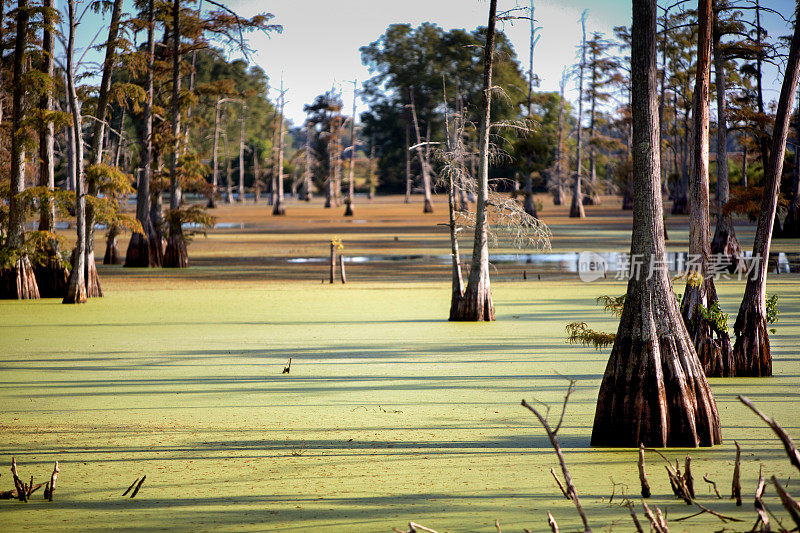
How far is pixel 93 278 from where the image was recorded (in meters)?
19.0

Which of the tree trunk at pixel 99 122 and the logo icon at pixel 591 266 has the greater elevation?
the tree trunk at pixel 99 122

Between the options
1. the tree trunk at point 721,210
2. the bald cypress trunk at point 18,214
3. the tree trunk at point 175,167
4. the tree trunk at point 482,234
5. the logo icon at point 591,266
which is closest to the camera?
the tree trunk at point 482,234

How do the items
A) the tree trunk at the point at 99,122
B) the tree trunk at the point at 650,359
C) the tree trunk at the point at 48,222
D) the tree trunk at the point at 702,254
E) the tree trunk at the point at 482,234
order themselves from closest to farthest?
the tree trunk at the point at 650,359
the tree trunk at the point at 702,254
the tree trunk at the point at 482,234
the tree trunk at the point at 99,122
the tree trunk at the point at 48,222

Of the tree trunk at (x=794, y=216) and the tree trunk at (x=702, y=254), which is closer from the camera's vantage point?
the tree trunk at (x=702, y=254)

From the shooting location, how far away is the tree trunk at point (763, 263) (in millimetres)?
9266

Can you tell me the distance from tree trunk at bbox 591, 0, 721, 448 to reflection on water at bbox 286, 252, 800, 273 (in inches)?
661

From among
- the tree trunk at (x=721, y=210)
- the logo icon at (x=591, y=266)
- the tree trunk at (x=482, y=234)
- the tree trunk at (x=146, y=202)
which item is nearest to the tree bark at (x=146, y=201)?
the tree trunk at (x=146, y=202)

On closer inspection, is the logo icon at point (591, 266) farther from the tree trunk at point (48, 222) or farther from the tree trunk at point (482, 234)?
the tree trunk at point (48, 222)

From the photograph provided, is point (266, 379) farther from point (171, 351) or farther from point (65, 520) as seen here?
point (65, 520)

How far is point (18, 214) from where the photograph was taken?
18594 mm

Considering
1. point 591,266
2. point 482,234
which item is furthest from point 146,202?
point 482,234

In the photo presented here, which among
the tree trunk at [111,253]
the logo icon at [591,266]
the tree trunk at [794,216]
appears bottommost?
the logo icon at [591,266]

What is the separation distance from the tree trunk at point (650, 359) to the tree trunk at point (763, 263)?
291cm

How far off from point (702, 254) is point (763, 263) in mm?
950
